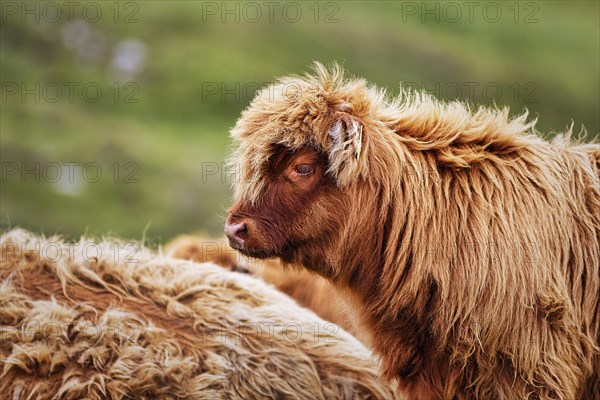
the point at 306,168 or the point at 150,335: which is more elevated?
the point at 306,168

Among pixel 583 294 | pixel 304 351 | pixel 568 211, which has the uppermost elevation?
pixel 568 211

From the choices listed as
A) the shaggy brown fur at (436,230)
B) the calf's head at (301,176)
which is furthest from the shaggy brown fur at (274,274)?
the calf's head at (301,176)

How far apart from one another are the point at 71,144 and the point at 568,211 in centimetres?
2185

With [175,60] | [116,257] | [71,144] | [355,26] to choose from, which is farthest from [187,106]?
[116,257]

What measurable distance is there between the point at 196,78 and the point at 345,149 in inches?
1027

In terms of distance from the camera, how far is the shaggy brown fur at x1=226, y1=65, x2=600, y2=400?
5.39 meters

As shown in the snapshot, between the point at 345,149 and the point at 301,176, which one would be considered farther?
the point at 301,176

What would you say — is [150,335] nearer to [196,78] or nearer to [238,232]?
[238,232]

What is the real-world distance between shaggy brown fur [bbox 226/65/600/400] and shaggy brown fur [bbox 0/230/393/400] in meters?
0.75

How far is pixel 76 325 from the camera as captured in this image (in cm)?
600

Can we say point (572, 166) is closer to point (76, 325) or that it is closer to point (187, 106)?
point (76, 325)

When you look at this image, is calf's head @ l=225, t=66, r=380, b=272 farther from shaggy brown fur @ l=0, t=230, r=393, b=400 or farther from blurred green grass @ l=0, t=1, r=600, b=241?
blurred green grass @ l=0, t=1, r=600, b=241

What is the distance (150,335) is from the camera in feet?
19.9

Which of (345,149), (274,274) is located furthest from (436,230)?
(274,274)
